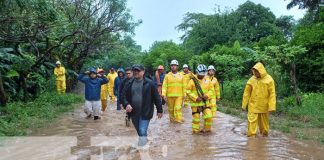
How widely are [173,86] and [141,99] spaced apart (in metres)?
4.32

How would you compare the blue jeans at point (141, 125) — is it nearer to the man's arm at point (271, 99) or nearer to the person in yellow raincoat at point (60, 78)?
the man's arm at point (271, 99)

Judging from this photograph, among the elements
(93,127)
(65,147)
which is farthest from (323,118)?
(65,147)

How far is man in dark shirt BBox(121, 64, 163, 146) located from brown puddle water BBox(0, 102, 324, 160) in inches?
22.0

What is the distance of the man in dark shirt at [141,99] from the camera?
28.0 feet

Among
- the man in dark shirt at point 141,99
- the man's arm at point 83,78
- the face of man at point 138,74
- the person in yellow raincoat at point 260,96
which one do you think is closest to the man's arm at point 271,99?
the person in yellow raincoat at point 260,96

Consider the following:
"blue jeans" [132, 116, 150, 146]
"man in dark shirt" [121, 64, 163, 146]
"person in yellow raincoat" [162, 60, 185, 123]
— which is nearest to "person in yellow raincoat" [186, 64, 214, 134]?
"person in yellow raincoat" [162, 60, 185, 123]

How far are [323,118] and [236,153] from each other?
200 inches

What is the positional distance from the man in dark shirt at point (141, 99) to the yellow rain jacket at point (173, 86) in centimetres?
407

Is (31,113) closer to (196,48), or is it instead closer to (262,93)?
(262,93)

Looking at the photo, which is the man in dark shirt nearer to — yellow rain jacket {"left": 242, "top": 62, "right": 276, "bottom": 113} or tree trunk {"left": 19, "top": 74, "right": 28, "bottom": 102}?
yellow rain jacket {"left": 242, "top": 62, "right": 276, "bottom": 113}

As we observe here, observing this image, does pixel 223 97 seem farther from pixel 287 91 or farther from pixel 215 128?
pixel 215 128

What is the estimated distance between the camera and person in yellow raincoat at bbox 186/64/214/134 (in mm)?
10555

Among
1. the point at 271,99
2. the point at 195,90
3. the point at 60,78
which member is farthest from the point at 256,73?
the point at 60,78

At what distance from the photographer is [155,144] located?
9406mm
